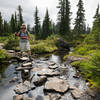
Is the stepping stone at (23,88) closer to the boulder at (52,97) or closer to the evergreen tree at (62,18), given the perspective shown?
the boulder at (52,97)

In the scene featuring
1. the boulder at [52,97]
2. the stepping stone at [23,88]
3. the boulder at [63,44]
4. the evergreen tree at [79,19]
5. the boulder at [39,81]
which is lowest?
the boulder at [52,97]

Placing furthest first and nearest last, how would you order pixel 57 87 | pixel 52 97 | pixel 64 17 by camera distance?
pixel 64 17 < pixel 57 87 < pixel 52 97

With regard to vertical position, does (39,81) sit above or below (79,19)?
below

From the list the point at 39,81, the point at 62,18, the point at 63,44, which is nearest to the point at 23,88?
the point at 39,81

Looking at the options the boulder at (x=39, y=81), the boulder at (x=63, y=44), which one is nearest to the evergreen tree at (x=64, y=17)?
the boulder at (x=63, y=44)

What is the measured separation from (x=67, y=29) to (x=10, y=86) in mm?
29569

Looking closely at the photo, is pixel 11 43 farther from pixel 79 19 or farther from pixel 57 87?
pixel 79 19

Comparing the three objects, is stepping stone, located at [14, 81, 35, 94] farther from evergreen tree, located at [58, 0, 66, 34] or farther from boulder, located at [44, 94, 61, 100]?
evergreen tree, located at [58, 0, 66, 34]

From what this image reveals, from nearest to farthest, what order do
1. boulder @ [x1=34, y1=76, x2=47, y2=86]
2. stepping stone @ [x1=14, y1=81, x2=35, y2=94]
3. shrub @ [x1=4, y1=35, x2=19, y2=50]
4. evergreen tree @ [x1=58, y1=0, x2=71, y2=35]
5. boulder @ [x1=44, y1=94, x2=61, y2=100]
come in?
boulder @ [x1=44, y1=94, x2=61, y2=100]
stepping stone @ [x1=14, y1=81, x2=35, y2=94]
boulder @ [x1=34, y1=76, x2=47, y2=86]
shrub @ [x1=4, y1=35, x2=19, y2=50]
evergreen tree @ [x1=58, y1=0, x2=71, y2=35]

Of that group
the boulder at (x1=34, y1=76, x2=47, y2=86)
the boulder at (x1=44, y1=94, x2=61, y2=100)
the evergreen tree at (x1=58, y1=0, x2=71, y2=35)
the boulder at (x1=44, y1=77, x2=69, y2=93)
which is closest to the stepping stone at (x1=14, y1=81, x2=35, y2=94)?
the boulder at (x1=34, y1=76, x2=47, y2=86)

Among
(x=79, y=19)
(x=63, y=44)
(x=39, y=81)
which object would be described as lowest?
(x=39, y=81)

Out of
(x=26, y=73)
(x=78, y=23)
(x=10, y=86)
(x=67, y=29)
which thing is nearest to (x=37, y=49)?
(x=26, y=73)

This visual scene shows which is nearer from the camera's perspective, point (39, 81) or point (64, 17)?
point (39, 81)

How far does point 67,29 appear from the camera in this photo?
3086 cm
